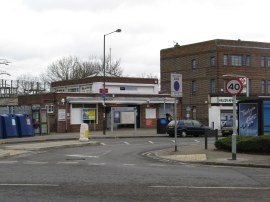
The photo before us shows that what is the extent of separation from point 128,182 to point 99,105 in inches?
1372

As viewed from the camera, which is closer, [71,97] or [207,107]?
[71,97]

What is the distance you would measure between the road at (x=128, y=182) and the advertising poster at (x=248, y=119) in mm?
8261

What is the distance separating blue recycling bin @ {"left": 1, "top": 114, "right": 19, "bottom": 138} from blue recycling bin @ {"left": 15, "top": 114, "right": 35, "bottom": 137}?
530 mm

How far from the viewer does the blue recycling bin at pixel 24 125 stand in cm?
3488

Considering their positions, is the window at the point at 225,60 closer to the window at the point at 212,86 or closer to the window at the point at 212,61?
the window at the point at 212,61

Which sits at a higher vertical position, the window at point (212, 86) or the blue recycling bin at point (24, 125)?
the window at point (212, 86)

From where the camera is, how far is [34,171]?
1348cm

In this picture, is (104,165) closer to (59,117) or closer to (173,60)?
(59,117)

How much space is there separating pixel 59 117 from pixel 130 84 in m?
12.1

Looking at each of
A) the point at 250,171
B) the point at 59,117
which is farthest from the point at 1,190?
the point at 59,117

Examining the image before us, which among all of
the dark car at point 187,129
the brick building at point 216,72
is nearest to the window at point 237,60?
the brick building at point 216,72

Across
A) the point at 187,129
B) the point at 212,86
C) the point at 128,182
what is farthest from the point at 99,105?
the point at 128,182

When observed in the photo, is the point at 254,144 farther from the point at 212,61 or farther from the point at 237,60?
the point at 237,60

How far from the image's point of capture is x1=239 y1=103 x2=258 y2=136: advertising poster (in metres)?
22.9
